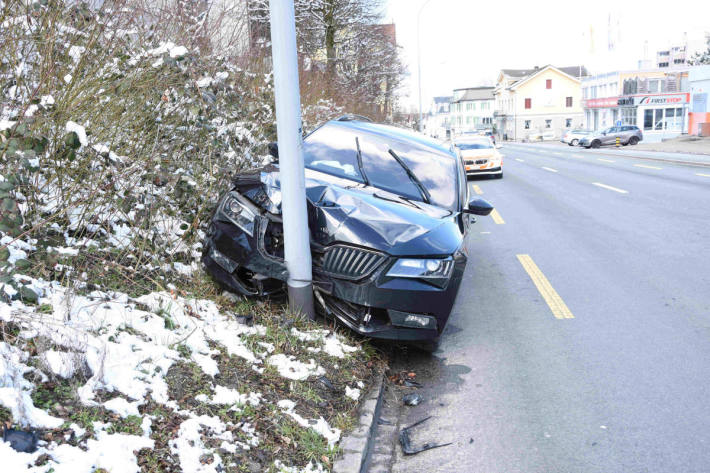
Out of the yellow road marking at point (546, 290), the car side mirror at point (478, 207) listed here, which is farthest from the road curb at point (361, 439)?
the yellow road marking at point (546, 290)

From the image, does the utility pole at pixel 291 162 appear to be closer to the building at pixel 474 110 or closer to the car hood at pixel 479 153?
the car hood at pixel 479 153

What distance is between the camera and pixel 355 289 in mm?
4656

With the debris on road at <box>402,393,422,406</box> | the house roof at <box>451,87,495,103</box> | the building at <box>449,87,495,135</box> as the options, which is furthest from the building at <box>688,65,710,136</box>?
the house roof at <box>451,87,495,103</box>

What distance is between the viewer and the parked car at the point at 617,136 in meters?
51.6

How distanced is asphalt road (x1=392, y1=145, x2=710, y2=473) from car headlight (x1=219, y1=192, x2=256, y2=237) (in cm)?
168

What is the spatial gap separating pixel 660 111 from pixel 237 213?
243 ft

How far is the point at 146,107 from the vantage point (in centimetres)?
577

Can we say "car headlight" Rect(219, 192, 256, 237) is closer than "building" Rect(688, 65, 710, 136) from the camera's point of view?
Yes

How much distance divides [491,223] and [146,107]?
8.15 metres

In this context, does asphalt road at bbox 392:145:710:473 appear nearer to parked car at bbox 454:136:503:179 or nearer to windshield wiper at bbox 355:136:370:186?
windshield wiper at bbox 355:136:370:186

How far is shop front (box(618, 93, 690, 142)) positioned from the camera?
67250mm

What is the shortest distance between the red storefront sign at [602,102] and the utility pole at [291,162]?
255 ft

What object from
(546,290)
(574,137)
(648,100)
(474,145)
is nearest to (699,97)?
(574,137)

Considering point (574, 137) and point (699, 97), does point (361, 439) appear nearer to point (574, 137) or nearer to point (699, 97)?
point (699, 97)
